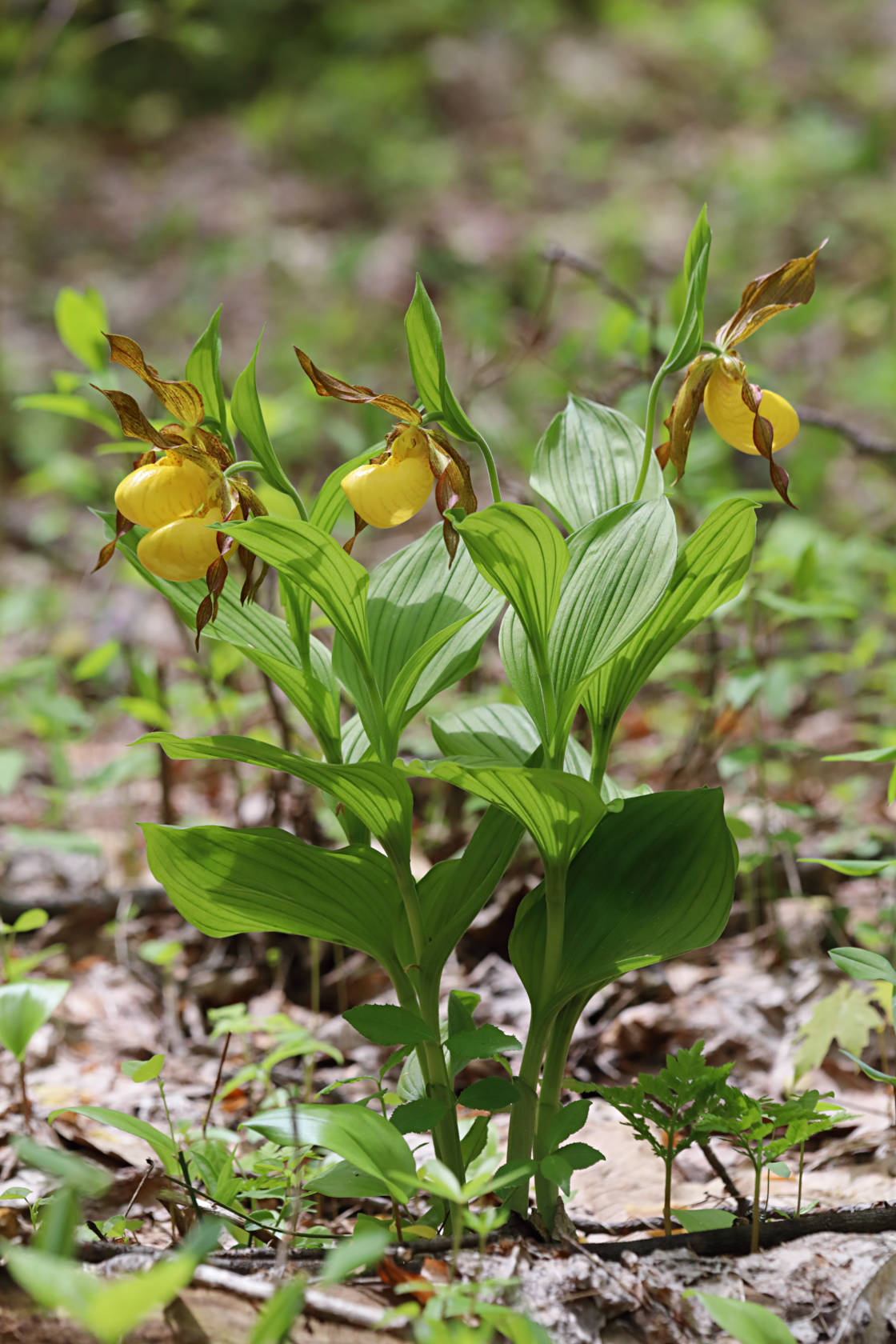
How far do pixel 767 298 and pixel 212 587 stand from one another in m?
0.52

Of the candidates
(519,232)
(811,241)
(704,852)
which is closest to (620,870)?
(704,852)

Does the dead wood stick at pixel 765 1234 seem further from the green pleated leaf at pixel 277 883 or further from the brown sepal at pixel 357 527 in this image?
the brown sepal at pixel 357 527

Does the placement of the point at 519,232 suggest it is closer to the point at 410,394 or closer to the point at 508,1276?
the point at 410,394

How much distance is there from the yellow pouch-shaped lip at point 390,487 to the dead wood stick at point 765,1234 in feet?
2.03

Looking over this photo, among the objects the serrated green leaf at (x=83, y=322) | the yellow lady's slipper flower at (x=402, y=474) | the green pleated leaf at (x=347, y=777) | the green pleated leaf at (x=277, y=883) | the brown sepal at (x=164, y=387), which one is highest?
the serrated green leaf at (x=83, y=322)

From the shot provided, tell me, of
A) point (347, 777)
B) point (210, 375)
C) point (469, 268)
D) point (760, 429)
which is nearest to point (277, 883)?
point (347, 777)

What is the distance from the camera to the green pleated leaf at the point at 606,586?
0.77 metres

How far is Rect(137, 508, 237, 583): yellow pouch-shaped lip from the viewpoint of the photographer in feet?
2.56

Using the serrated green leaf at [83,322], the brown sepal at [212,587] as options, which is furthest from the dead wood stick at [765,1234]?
the serrated green leaf at [83,322]

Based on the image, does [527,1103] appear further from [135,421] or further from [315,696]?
[135,421]

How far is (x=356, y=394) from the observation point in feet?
2.60

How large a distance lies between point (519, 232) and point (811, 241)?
1580 millimetres

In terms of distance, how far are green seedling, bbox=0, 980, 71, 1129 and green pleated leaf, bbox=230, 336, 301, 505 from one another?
0.56 meters

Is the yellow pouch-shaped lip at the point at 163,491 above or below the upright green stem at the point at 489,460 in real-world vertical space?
below
